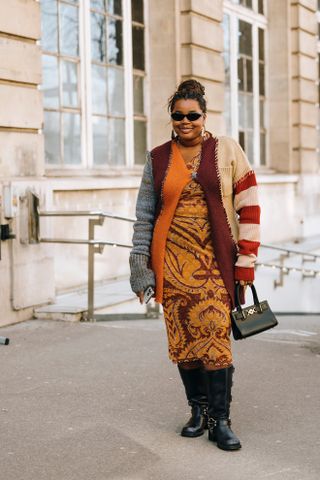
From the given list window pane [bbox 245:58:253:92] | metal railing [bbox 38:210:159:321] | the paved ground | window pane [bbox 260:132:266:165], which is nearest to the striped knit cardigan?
the paved ground

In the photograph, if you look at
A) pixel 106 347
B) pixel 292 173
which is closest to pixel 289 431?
pixel 106 347

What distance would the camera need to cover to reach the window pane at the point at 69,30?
9.16 meters

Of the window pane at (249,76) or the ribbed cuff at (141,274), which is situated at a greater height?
the window pane at (249,76)

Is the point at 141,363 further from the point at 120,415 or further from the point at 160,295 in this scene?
the point at 160,295

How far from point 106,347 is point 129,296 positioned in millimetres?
1949

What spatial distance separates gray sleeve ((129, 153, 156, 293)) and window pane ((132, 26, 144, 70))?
644cm

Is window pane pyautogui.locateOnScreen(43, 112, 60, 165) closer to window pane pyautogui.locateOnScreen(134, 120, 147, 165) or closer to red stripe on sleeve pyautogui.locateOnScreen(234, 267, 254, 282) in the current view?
window pane pyautogui.locateOnScreen(134, 120, 147, 165)

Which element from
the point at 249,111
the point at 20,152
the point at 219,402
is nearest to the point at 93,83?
the point at 20,152

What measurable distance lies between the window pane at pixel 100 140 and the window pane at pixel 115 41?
2.42ft

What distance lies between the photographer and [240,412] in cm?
477

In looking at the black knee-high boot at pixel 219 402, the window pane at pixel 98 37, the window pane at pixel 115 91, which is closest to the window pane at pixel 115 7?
the window pane at pixel 98 37

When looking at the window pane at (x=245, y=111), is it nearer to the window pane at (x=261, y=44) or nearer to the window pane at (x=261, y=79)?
the window pane at (x=261, y=79)

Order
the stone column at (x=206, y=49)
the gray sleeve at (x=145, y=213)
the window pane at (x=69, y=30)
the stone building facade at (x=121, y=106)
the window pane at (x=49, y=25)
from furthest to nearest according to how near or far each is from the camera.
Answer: the stone column at (x=206, y=49) < the window pane at (x=69, y=30) < the window pane at (x=49, y=25) < the stone building facade at (x=121, y=106) < the gray sleeve at (x=145, y=213)

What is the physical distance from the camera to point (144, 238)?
14.1ft
